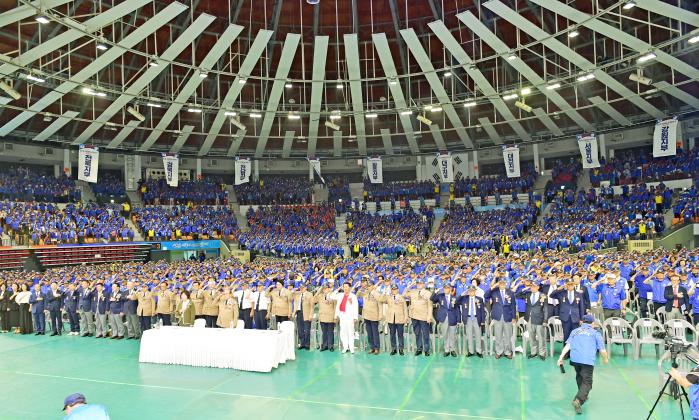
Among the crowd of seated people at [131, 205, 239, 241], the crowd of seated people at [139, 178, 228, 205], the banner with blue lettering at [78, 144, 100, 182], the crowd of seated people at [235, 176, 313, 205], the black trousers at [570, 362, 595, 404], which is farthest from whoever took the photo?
the crowd of seated people at [235, 176, 313, 205]

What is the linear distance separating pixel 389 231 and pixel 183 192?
2000 centimetres

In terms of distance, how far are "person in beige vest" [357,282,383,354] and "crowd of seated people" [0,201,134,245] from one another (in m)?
27.6

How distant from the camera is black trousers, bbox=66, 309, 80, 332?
1712 cm

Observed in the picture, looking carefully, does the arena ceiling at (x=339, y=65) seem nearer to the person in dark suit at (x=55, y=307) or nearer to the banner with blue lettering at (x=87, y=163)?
the banner with blue lettering at (x=87, y=163)

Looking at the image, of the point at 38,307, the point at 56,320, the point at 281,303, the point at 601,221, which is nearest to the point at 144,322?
the point at 56,320

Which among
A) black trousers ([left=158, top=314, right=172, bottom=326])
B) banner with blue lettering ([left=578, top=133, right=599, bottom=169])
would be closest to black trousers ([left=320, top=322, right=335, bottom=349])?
black trousers ([left=158, top=314, right=172, bottom=326])

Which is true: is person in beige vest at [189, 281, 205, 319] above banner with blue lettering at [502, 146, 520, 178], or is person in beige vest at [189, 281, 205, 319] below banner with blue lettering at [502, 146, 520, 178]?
below

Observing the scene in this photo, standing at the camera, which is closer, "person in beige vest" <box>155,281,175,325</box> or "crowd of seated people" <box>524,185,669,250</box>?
"person in beige vest" <box>155,281,175,325</box>

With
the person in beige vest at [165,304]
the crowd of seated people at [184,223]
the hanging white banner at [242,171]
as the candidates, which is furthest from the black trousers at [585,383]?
the hanging white banner at [242,171]

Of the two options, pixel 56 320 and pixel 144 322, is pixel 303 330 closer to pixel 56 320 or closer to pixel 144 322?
pixel 144 322

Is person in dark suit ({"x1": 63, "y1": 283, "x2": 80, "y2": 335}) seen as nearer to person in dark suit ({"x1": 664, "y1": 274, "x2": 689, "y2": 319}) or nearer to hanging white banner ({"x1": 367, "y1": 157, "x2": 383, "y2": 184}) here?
person in dark suit ({"x1": 664, "y1": 274, "x2": 689, "y2": 319})

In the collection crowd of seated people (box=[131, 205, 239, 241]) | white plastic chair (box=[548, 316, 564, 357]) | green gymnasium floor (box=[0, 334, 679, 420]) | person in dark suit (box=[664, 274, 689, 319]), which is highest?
crowd of seated people (box=[131, 205, 239, 241])

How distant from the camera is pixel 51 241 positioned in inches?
1278

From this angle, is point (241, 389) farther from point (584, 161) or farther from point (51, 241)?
point (584, 161)
